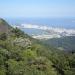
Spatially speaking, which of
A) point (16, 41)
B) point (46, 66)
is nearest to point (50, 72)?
point (46, 66)

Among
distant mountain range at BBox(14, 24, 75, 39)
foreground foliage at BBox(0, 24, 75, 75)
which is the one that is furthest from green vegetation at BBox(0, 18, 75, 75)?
distant mountain range at BBox(14, 24, 75, 39)

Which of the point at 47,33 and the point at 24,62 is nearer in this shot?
the point at 24,62

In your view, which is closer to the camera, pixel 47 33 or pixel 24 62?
pixel 24 62

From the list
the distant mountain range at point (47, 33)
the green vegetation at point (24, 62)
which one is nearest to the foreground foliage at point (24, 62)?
the green vegetation at point (24, 62)

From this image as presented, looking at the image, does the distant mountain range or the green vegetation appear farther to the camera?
the distant mountain range

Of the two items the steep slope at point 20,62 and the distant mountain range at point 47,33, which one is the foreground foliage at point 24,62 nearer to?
the steep slope at point 20,62

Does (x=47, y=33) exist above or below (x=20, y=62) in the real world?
below

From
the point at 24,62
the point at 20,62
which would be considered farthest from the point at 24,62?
the point at 20,62

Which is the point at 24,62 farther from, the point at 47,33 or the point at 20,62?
the point at 47,33

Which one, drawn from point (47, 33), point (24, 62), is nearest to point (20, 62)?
point (24, 62)

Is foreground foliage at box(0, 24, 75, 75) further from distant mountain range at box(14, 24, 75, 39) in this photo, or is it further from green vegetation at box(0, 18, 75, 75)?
distant mountain range at box(14, 24, 75, 39)

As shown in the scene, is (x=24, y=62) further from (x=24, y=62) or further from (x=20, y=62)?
(x=20, y=62)

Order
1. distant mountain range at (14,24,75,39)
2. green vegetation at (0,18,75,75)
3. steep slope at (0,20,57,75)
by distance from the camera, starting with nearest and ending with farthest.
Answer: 1. steep slope at (0,20,57,75)
2. green vegetation at (0,18,75,75)
3. distant mountain range at (14,24,75,39)
